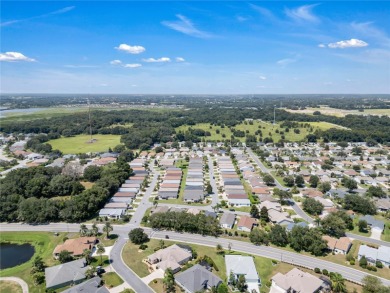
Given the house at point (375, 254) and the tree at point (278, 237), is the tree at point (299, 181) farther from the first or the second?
the house at point (375, 254)

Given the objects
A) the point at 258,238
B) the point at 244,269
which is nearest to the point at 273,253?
the point at 258,238

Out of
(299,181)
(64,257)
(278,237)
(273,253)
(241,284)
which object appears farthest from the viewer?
(299,181)

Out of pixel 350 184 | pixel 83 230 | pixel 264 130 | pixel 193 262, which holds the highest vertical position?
pixel 264 130

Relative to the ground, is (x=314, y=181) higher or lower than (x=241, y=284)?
higher

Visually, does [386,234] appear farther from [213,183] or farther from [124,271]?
[124,271]

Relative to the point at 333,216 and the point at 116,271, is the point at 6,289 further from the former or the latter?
the point at 333,216

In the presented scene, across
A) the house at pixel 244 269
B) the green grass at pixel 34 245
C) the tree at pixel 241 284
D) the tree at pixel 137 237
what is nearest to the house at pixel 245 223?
the house at pixel 244 269

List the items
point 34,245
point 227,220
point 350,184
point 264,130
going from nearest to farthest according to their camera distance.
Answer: point 34,245, point 227,220, point 350,184, point 264,130
